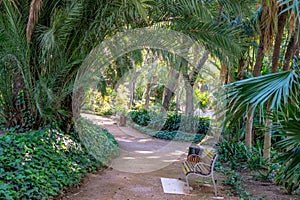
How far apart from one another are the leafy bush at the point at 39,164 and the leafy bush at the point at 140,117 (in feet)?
32.1

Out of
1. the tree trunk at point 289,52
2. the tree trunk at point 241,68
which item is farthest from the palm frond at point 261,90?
the tree trunk at point 241,68

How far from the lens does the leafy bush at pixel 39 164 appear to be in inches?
137

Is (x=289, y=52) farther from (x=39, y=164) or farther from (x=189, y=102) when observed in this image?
(x=189, y=102)

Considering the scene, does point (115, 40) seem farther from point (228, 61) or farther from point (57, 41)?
point (228, 61)

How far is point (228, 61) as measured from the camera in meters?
6.42

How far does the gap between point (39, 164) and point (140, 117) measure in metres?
11.9

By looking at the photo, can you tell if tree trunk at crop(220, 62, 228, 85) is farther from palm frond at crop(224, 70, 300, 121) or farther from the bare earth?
palm frond at crop(224, 70, 300, 121)

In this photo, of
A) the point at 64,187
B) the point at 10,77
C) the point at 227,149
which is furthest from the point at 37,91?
the point at 227,149

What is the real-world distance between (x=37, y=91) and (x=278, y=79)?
13.2 ft

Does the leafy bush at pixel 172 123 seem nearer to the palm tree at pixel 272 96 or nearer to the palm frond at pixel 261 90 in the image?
the palm tree at pixel 272 96

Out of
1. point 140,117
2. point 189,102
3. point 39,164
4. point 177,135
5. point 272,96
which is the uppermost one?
point 189,102

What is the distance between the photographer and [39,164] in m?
4.20

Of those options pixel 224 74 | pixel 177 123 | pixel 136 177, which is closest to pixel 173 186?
pixel 136 177

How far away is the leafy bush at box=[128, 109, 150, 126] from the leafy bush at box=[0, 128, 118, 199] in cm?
978
